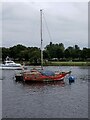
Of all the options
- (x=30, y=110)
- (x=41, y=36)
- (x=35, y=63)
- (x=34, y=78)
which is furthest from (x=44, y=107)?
(x=35, y=63)

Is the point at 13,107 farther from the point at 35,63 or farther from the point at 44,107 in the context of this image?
the point at 35,63

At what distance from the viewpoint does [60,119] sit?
32.4 metres

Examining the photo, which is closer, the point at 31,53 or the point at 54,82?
the point at 54,82

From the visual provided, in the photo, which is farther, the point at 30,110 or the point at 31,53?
the point at 31,53

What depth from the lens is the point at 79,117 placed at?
33.5 m

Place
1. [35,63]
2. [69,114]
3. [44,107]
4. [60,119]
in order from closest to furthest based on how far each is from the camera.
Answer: [60,119]
[69,114]
[44,107]
[35,63]

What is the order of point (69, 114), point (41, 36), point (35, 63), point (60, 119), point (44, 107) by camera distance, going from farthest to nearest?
point (35, 63)
point (41, 36)
point (44, 107)
point (69, 114)
point (60, 119)

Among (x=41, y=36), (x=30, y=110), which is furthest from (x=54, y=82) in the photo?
(x=30, y=110)

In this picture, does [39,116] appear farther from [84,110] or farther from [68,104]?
[68,104]

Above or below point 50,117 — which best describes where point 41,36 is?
above

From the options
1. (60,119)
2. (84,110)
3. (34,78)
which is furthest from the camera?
(34,78)

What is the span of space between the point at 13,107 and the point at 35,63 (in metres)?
141

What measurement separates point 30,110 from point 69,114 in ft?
15.8

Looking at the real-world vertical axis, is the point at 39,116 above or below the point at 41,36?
below
